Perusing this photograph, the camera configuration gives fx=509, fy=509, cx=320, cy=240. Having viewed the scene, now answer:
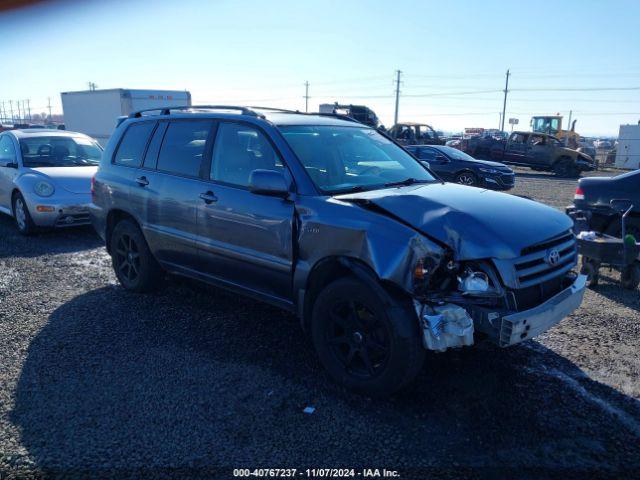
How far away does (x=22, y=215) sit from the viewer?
27.4ft

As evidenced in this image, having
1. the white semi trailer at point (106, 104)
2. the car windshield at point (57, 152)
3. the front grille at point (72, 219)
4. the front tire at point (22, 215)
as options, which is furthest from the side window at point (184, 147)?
the white semi trailer at point (106, 104)

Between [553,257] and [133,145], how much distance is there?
4.25 m

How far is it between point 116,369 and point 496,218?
3002mm

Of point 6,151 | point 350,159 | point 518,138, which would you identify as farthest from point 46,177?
point 518,138

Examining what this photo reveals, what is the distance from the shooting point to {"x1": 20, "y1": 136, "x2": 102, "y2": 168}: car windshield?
8.68 meters

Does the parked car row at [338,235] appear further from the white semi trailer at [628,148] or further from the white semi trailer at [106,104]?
the white semi trailer at [628,148]

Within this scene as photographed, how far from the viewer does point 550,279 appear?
137 inches

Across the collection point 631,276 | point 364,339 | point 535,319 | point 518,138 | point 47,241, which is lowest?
point 47,241

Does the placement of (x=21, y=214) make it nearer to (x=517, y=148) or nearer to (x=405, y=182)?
(x=405, y=182)

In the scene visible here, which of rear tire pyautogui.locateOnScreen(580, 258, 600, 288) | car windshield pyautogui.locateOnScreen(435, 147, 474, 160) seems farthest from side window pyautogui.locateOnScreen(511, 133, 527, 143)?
rear tire pyautogui.locateOnScreen(580, 258, 600, 288)

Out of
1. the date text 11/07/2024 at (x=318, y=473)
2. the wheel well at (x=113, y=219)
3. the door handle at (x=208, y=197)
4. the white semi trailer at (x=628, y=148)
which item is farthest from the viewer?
the white semi trailer at (x=628, y=148)

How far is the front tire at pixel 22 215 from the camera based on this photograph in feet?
26.7

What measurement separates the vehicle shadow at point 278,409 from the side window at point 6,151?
540cm

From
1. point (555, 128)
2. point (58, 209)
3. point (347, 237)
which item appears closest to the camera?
point (347, 237)
